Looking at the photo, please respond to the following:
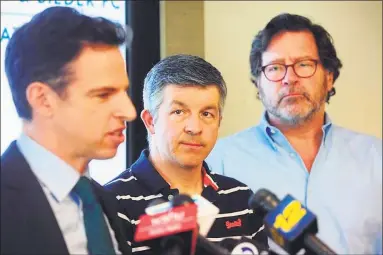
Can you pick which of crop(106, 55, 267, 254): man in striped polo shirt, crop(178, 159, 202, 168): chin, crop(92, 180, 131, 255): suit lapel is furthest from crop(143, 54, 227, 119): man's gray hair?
crop(92, 180, 131, 255): suit lapel

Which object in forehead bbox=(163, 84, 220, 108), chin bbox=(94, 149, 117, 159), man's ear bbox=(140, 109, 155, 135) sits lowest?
chin bbox=(94, 149, 117, 159)

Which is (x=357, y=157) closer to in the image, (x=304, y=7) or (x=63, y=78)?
(x=304, y=7)

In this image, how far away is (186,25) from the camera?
1.98m

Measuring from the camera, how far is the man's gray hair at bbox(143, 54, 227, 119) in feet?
3.41

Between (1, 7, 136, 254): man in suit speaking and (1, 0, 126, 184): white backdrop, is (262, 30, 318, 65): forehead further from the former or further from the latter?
(1, 7, 136, 254): man in suit speaking

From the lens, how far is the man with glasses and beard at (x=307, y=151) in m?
1.50

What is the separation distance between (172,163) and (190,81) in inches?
6.4

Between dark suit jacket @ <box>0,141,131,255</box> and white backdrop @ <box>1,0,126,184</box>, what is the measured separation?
36.3 inches

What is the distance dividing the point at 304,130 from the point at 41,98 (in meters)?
0.97

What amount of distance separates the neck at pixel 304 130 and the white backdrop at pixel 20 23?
0.53 metres

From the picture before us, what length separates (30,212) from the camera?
2.39 ft

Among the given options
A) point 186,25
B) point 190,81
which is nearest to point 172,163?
point 190,81

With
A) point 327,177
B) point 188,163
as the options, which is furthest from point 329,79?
point 188,163

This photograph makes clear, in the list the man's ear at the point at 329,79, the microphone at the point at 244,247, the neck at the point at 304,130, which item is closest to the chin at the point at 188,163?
the microphone at the point at 244,247
